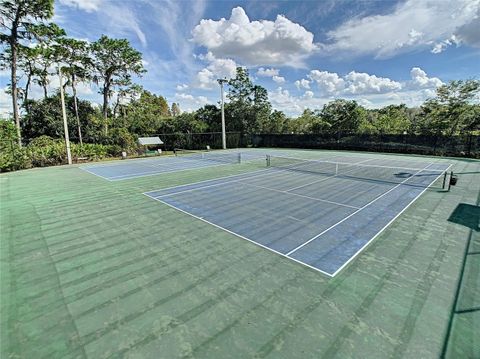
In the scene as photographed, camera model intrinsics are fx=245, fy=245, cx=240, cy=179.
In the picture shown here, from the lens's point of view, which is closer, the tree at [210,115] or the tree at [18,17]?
the tree at [18,17]

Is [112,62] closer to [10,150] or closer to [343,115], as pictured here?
[10,150]

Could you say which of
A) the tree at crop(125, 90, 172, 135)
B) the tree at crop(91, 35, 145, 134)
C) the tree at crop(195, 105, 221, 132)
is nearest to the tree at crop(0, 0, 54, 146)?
the tree at crop(91, 35, 145, 134)

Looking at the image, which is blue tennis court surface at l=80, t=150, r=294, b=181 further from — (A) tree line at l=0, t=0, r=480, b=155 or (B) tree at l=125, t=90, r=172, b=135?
(B) tree at l=125, t=90, r=172, b=135

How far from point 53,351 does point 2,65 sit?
32.4 m

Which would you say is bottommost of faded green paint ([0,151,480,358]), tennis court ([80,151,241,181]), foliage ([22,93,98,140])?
faded green paint ([0,151,480,358])

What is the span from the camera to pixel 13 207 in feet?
27.2

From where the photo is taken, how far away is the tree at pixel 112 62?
91.0 ft

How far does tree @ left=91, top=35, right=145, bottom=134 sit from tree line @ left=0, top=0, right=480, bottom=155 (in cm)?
10

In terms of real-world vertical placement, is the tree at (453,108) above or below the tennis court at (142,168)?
above

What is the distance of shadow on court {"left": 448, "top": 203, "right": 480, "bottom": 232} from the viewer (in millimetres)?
6199

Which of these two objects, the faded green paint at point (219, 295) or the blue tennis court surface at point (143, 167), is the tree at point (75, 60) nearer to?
the blue tennis court surface at point (143, 167)

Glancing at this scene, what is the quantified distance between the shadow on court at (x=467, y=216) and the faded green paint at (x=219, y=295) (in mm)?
134

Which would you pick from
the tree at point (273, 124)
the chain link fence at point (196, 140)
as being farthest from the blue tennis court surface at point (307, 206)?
the tree at point (273, 124)

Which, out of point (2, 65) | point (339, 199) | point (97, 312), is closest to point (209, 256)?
point (97, 312)
